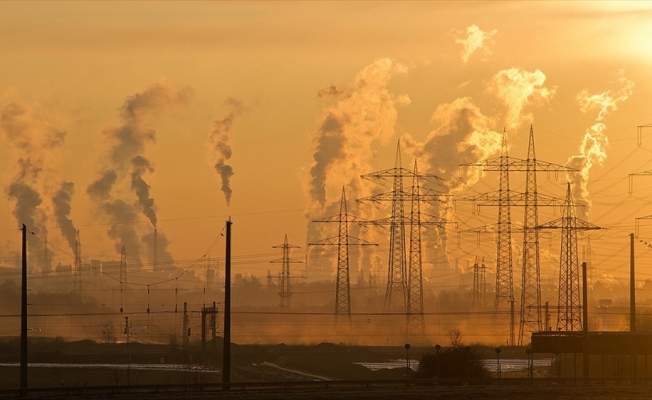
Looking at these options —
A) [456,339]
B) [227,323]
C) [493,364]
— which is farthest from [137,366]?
[227,323]

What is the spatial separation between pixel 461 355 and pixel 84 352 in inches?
2379

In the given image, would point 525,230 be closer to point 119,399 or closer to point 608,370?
point 608,370

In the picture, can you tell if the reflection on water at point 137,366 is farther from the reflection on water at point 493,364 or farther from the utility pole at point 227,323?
the utility pole at point 227,323

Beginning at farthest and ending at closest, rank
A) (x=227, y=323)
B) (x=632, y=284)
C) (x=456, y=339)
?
(x=456, y=339) < (x=632, y=284) < (x=227, y=323)

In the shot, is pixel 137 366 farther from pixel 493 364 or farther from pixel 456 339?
pixel 493 364

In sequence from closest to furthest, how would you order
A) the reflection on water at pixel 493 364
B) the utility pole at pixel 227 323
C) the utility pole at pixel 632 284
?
the utility pole at pixel 227 323 < the utility pole at pixel 632 284 < the reflection on water at pixel 493 364

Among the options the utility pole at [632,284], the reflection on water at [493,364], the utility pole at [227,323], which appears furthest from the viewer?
the reflection on water at [493,364]

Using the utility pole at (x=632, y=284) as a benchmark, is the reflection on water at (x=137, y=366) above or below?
below

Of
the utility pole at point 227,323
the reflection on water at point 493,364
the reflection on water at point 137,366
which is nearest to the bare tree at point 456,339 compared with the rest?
the reflection on water at point 493,364

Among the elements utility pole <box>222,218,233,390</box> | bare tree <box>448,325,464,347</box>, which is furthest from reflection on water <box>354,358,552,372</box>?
utility pole <box>222,218,233,390</box>

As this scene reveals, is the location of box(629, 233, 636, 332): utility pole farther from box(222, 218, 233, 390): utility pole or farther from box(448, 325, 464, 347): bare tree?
box(222, 218, 233, 390): utility pole

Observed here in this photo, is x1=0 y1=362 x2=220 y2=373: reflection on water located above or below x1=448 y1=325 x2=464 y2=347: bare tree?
below

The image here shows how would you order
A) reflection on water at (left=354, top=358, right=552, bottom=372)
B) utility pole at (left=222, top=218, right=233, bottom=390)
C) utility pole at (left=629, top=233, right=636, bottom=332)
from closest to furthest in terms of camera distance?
utility pole at (left=222, top=218, right=233, bottom=390), utility pole at (left=629, top=233, right=636, bottom=332), reflection on water at (left=354, top=358, right=552, bottom=372)

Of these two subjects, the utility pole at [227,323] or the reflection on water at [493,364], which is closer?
the utility pole at [227,323]
